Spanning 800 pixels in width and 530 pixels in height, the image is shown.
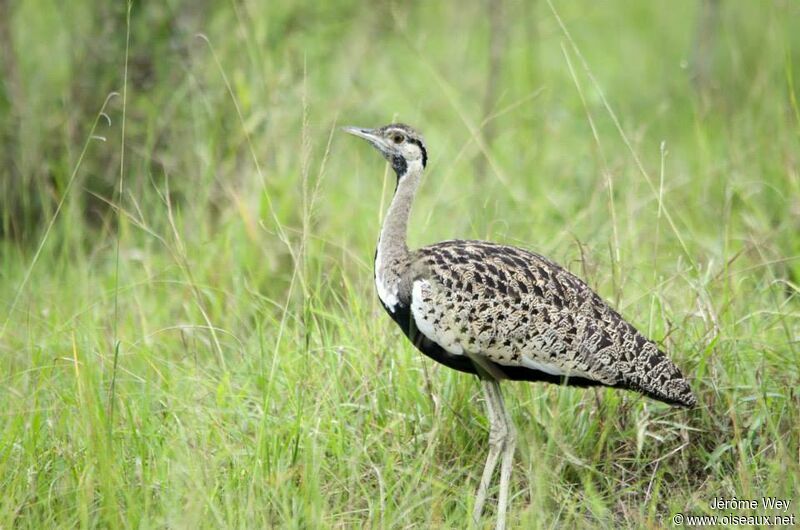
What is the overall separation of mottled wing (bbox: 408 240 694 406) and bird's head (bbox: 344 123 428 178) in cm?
43

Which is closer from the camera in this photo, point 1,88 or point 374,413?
point 374,413

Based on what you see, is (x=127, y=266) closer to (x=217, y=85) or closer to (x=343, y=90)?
(x=217, y=85)

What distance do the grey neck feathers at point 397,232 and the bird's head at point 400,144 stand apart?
0.06 ft

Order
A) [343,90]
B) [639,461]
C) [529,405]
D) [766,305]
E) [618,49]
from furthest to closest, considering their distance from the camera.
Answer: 1. [618,49]
2. [343,90]
3. [766,305]
4. [529,405]
5. [639,461]

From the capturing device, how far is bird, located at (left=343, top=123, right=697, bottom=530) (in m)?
3.61

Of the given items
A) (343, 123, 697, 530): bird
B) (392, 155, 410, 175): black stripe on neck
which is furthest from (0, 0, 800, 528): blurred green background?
(392, 155, 410, 175): black stripe on neck

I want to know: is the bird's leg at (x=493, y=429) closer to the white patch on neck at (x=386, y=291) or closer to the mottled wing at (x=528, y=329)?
the mottled wing at (x=528, y=329)

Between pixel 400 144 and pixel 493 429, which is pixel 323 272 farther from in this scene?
pixel 493 429

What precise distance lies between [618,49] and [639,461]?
6.11 m

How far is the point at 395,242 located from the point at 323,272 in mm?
1248

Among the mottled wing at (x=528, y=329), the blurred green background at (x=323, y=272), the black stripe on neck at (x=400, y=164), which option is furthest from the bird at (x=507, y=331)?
the black stripe on neck at (x=400, y=164)

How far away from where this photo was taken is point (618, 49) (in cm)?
931

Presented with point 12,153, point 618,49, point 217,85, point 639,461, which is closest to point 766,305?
point 639,461

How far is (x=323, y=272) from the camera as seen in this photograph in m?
5.09
